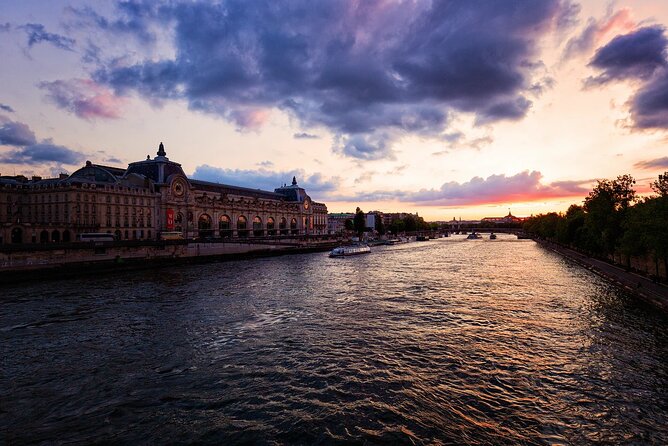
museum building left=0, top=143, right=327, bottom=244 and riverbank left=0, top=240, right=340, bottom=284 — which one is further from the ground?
museum building left=0, top=143, right=327, bottom=244

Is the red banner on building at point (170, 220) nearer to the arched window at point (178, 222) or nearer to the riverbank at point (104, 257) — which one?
the arched window at point (178, 222)

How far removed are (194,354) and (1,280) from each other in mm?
43030

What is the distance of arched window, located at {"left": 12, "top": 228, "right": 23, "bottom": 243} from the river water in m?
49.2

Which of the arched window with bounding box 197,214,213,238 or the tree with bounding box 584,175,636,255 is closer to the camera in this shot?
the tree with bounding box 584,175,636,255

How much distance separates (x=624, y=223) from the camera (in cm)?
4441

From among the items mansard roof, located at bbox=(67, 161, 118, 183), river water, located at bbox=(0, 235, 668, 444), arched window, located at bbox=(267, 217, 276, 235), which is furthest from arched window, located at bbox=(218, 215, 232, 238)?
river water, located at bbox=(0, 235, 668, 444)

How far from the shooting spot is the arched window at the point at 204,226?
405 feet

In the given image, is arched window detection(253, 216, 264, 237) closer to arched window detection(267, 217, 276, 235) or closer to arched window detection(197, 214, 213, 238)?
arched window detection(267, 217, 276, 235)

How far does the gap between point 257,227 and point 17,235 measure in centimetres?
8447

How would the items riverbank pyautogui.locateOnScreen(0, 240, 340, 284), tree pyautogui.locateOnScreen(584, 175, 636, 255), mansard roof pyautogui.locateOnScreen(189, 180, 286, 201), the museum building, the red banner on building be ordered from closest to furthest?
riverbank pyautogui.locateOnScreen(0, 240, 340, 284), tree pyautogui.locateOnScreen(584, 175, 636, 255), the museum building, the red banner on building, mansard roof pyautogui.locateOnScreen(189, 180, 286, 201)

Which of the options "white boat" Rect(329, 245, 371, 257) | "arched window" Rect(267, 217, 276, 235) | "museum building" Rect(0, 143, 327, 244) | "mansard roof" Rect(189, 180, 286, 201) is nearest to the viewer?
"museum building" Rect(0, 143, 327, 244)

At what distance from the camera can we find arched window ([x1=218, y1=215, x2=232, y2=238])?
429ft

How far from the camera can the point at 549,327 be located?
2541cm

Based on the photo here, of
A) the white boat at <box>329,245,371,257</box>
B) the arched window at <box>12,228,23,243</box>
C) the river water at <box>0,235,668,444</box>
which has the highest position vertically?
the arched window at <box>12,228,23,243</box>
